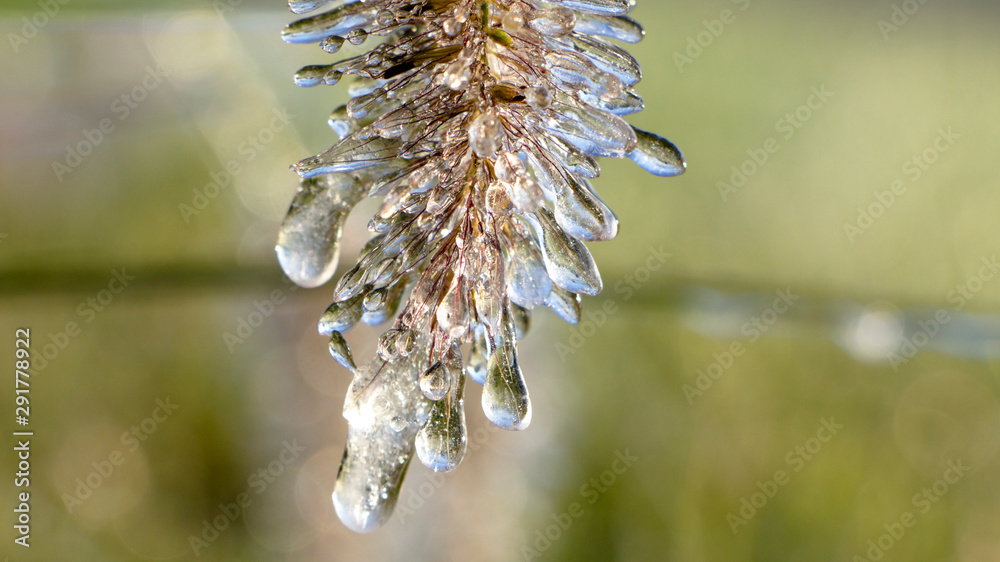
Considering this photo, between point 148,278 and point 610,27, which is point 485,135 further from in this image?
point 148,278

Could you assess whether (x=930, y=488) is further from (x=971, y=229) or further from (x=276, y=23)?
(x=276, y=23)

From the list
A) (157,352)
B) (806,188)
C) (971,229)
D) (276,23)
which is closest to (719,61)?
(806,188)

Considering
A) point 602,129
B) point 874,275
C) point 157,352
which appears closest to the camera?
point 602,129

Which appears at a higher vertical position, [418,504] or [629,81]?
[629,81]

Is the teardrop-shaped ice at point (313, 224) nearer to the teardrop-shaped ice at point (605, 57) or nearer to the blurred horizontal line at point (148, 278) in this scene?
the teardrop-shaped ice at point (605, 57)

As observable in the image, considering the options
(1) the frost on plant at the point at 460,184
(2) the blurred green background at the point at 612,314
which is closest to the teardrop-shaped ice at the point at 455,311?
(1) the frost on plant at the point at 460,184

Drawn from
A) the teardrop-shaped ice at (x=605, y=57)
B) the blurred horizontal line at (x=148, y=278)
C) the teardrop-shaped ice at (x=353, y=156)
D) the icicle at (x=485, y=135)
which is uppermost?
the teardrop-shaped ice at (x=605, y=57)

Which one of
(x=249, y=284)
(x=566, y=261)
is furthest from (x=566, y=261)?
(x=249, y=284)

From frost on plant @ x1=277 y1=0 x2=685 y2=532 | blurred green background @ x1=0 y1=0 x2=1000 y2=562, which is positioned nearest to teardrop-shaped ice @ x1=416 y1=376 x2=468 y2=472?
frost on plant @ x1=277 y1=0 x2=685 y2=532
